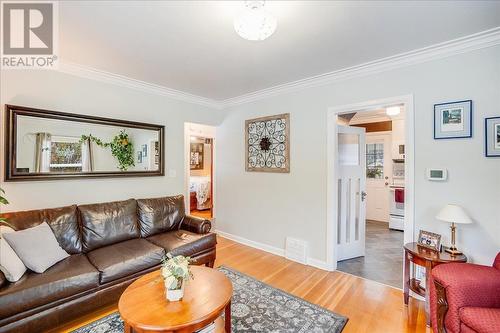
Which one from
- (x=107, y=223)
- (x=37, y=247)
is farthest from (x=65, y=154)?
(x=37, y=247)

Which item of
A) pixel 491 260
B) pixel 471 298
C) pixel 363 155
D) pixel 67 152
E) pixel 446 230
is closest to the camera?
pixel 471 298

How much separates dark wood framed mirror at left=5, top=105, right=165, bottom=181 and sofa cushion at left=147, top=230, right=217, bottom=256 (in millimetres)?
1057

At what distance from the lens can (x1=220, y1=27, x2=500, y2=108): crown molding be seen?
218cm

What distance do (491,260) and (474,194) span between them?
1.95ft

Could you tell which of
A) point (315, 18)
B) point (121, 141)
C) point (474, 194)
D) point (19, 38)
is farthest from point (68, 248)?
point (474, 194)

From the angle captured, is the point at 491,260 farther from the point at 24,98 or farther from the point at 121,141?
the point at 24,98

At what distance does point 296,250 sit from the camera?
3.49 metres

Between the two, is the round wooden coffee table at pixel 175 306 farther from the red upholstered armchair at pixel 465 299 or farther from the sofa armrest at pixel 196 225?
the red upholstered armchair at pixel 465 299

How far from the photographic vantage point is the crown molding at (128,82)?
2.86 m

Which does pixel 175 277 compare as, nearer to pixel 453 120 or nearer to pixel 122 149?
pixel 122 149

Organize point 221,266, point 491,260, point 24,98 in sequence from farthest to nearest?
point 221,266 → point 24,98 → point 491,260

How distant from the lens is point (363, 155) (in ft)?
12.1

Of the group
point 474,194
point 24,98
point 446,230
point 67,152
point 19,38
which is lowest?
point 446,230

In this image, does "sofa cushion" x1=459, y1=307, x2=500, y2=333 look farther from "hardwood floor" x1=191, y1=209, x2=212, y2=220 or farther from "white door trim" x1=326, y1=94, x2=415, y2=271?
"hardwood floor" x1=191, y1=209, x2=212, y2=220
